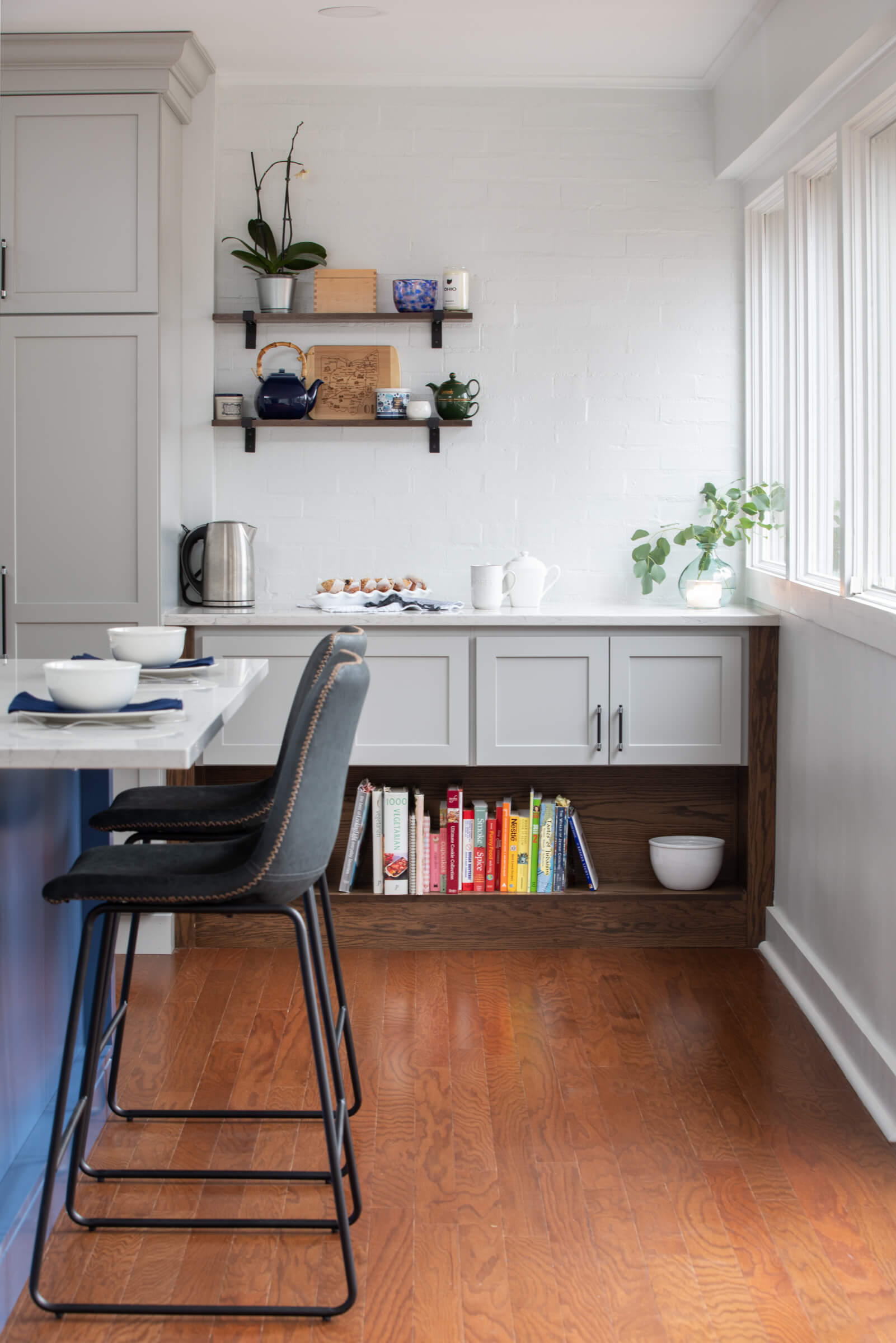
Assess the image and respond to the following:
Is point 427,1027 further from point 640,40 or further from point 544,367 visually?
point 640,40

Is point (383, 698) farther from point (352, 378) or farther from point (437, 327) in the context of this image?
point (437, 327)

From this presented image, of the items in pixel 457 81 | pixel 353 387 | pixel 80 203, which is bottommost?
pixel 353 387

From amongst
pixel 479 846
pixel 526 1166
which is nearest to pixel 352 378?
pixel 479 846

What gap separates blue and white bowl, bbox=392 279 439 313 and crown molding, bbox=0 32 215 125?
0.88m

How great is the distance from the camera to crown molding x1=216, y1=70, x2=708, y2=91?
3.94 m

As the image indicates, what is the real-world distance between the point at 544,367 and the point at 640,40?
3.30 ft

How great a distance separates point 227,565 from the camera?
150 inches

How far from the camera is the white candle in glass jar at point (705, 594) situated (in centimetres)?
389

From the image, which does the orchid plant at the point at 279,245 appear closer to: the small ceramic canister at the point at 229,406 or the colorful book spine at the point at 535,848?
the small ceramic canister at the point at 229,406

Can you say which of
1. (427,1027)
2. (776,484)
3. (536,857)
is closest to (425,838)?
(536,857)

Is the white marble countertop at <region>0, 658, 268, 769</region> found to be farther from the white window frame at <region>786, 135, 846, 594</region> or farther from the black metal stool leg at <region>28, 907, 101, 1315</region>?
the white window frame at <region>786, 135, 846, 594</region>

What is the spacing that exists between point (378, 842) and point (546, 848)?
0.52 meters

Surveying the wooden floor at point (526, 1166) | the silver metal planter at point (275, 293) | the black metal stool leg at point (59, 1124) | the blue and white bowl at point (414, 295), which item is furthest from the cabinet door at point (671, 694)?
the black metal stool leg at point (59, 1124)

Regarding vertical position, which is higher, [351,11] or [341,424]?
[351,11]
